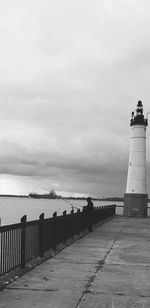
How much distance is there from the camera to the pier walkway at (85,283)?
6.99 meters

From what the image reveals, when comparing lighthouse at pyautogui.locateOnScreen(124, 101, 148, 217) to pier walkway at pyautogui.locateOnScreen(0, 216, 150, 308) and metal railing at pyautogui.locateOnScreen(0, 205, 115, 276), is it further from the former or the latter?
pier walkway at pyautogui.locateOnScreen(0, 216, 150, 308)

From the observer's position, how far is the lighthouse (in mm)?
39000

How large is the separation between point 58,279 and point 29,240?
1.76 meters

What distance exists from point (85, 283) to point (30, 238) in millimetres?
2355

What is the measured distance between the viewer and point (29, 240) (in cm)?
1025

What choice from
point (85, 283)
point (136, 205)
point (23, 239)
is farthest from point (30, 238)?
point (136, 205)

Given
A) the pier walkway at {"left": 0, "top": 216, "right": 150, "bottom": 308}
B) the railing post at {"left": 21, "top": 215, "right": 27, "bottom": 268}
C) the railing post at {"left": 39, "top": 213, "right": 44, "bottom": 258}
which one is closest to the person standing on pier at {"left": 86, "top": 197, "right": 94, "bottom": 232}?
the pier walkway at {"left": 0, "top": 216, "right": 150, "bottom": 308}

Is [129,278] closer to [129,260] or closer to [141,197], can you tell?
[129,260]

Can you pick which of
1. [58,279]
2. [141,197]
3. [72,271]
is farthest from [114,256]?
[141,197]

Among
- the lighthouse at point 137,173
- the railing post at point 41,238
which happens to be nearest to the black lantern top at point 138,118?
the lighthouse at point 137,173

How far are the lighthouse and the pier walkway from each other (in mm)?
26109

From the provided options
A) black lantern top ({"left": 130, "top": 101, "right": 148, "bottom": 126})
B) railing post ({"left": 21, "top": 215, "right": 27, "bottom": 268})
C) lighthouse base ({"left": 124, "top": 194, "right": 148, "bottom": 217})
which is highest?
black lantern top ({"left": 130, "top": 101, "right": 148, "bottom": 126})

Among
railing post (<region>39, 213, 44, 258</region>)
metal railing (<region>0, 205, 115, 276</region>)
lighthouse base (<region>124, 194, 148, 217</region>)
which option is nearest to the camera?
metal railing (<region>0, 205, 115, 276</region>)

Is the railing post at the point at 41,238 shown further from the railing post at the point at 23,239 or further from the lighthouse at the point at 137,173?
the lighthouse at the point at 137,173
